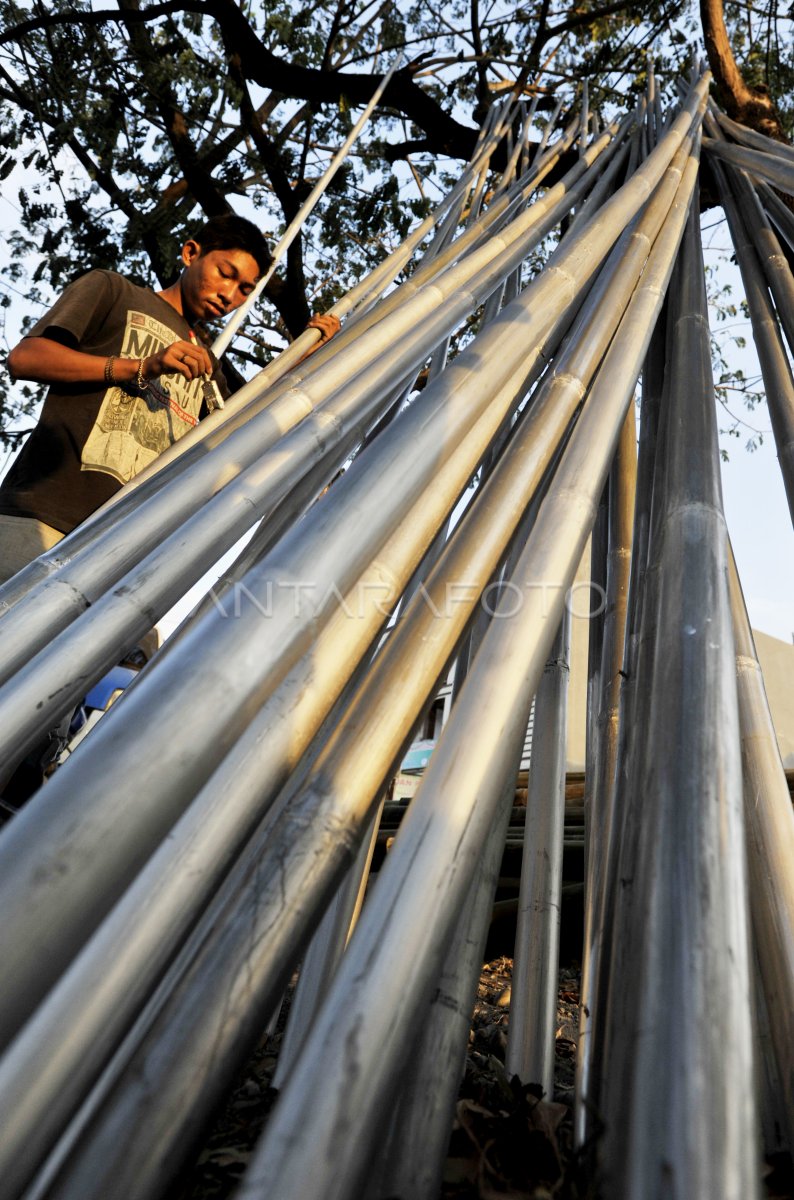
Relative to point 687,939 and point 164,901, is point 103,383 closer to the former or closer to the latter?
point 164,901

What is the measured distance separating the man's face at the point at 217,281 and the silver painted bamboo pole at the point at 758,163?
A: 1.00 m

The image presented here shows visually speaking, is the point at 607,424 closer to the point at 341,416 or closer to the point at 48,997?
the point at 341,416

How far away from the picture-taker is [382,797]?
2.32ft

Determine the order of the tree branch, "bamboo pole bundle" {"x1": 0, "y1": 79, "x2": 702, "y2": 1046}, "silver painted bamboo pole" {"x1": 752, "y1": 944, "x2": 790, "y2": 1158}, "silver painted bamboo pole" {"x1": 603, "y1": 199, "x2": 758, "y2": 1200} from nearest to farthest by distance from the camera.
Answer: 1. "silver painted bamboo pole" {"x1": 603, "y1": 199, "x2": 758, "y2": 1200}
2. "bamboo pole bundle" {"x1": 0, "y1": 79, "x2": 702, "y2": 1046}
3. "silver painted bamboo pole" {"x1": 752, "y1": 944, "x2": 790, "y2": 1158}
4. the tree branch

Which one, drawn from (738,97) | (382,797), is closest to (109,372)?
(382,797)

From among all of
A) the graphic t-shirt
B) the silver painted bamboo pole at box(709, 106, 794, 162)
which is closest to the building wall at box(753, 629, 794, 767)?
the silver painted bamboo pole at box(709, 106, 794, 162)

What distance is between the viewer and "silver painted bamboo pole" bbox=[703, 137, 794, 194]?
4.84 feet

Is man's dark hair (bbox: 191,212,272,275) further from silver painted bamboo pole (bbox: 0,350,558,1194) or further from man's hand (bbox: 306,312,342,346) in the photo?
silver painted bamboo pole (bbox: 0,350,558,1194)

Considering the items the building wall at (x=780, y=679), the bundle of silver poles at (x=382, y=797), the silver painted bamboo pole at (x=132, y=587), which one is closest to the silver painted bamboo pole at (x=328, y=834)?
the bundle of silver poles at (x=382, y=797)

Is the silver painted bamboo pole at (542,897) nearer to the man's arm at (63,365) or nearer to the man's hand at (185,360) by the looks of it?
the man's hand at (185,360)

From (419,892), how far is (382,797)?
0.41 ft

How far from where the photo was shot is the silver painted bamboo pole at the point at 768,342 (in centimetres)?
122

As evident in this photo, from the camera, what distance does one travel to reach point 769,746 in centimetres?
95

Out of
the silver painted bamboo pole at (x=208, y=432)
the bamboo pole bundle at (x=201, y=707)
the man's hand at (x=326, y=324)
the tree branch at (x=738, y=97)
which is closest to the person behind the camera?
the bamboo pole bundle at (x=201, y=707)
